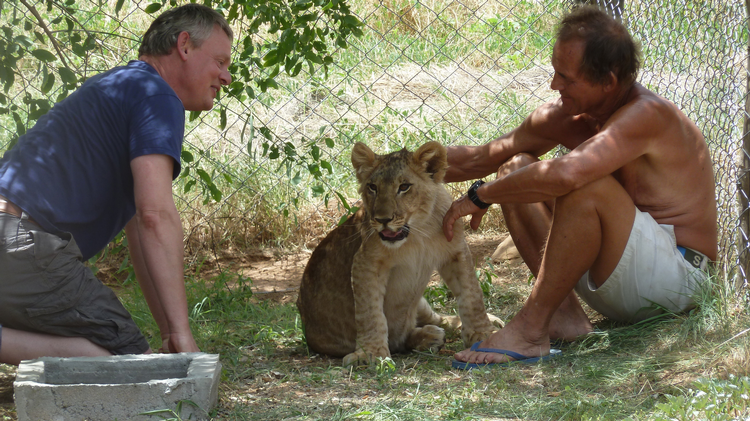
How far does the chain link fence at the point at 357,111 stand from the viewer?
432 cm

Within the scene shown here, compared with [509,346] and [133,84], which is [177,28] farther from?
[509,346]

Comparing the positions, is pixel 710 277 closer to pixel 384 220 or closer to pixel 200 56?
pixel 384 220

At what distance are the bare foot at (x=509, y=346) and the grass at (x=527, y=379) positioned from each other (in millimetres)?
103

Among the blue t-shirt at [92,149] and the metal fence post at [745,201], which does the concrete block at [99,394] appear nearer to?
the blue t-shirt at [92,149]

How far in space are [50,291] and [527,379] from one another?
7.12ft

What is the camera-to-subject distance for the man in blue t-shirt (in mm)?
3006

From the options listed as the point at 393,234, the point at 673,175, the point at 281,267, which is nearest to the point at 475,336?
the point at 393,234

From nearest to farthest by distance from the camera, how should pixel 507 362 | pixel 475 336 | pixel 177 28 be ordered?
pixel 177 28
pixel 507 362
pixel 475 336

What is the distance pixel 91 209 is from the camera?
323 cm

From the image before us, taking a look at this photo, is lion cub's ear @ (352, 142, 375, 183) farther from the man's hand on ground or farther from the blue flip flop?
the man's hand on ground

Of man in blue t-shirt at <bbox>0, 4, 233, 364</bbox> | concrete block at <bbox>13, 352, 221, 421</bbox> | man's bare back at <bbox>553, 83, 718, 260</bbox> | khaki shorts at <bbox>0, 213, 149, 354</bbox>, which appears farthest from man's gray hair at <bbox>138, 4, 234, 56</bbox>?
man's bare back at <bbox>553, 83, 718, 260</bbox>

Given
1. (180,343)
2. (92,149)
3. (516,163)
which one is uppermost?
(92,149)

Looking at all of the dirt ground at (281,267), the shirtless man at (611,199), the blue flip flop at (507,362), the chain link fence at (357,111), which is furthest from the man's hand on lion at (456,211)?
the dirt ground at (281,267)

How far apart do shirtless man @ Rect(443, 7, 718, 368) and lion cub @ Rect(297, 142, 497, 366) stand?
191 mm
